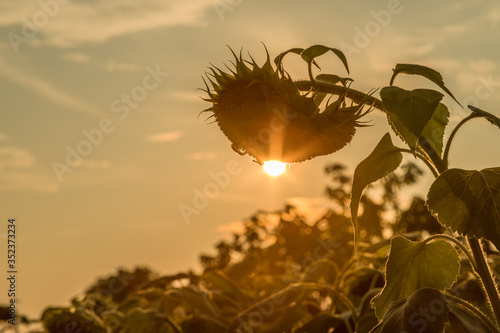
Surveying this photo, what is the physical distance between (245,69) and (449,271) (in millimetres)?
1074

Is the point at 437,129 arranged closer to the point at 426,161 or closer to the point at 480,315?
the point at 426,161

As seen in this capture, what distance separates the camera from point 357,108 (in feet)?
7.23

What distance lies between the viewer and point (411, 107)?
6.72 feet

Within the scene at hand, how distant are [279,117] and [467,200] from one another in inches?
27.1

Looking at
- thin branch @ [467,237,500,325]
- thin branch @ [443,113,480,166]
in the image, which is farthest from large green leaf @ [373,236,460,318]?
thin branch @ [443,113,480,166]

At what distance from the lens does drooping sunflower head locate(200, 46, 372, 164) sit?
2172mm

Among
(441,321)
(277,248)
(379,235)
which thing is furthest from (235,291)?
(379,235)

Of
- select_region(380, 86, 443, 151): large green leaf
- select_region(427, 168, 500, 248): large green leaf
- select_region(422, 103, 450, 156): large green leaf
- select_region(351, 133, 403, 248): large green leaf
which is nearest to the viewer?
select_region(380, 86, 443, 151): large green leaf

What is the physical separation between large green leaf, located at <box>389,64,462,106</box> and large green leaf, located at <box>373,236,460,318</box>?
2.01 feet

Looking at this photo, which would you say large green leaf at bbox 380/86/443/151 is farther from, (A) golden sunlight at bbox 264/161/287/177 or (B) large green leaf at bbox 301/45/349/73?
(A) golden sunlight at bbox 264/161/287/177

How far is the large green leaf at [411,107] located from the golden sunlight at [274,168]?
43 centimetres

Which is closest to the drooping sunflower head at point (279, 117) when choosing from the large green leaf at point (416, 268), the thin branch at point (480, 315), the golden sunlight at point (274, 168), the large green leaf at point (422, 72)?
the golden sunlight at point (274, 168)

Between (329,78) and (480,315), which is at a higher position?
(329,78)

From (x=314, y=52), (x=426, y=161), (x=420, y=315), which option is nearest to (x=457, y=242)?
(x=426, y=161)
